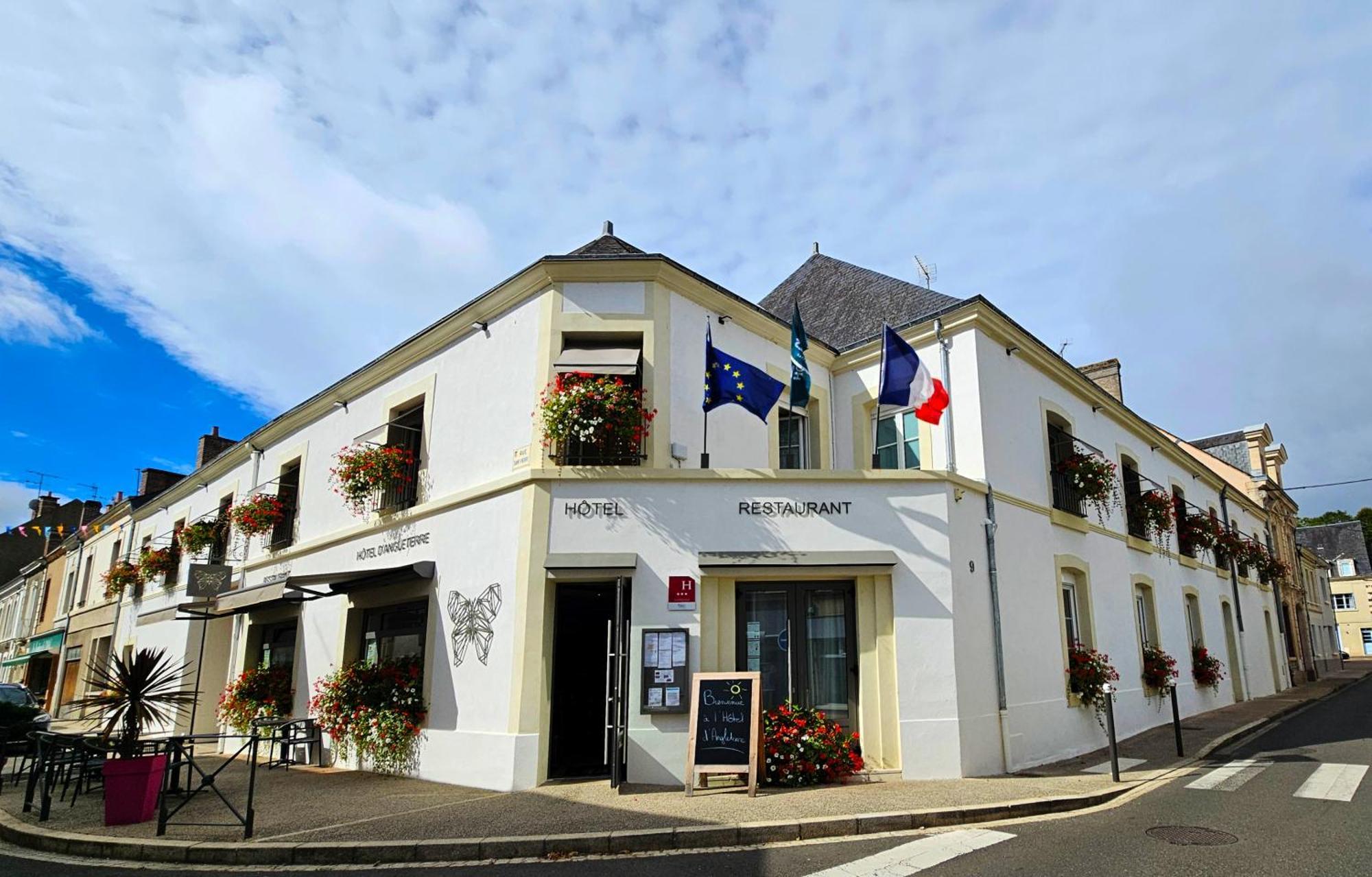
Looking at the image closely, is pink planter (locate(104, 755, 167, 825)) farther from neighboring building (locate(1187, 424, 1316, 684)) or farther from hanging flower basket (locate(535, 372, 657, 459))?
neighboring building (locate(1187, 424, 1316, 684))

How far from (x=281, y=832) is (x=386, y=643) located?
15.1 ft

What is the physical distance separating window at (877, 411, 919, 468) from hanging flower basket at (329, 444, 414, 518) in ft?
22.7

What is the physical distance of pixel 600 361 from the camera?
946cm

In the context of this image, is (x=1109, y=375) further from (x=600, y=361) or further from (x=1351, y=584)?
(x=1351, y=584)

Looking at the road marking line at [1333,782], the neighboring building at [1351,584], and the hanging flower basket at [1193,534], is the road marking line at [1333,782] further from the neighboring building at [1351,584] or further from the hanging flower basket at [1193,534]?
the neighboring building at [1351,584]

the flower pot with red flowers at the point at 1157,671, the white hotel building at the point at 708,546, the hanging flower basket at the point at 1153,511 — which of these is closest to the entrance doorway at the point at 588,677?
the white hotel building at the point at 708,546

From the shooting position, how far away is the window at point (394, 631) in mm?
10625

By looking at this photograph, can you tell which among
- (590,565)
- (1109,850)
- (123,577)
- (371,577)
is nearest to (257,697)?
(371,577)

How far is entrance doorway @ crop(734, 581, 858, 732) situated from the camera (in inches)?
348

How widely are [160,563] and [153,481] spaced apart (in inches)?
303

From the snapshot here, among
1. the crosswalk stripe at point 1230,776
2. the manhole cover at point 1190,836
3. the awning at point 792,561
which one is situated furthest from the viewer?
the awning at point 792,561

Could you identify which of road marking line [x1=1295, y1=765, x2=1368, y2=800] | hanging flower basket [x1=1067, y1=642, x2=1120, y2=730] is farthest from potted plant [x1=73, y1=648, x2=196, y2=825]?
hanging flower basket [x1=1067, y1=642, x2=1120, y2=730]

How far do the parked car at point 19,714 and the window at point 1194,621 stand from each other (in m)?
20.0

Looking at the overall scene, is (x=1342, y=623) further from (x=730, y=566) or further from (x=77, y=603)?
(x=77, y=603)
